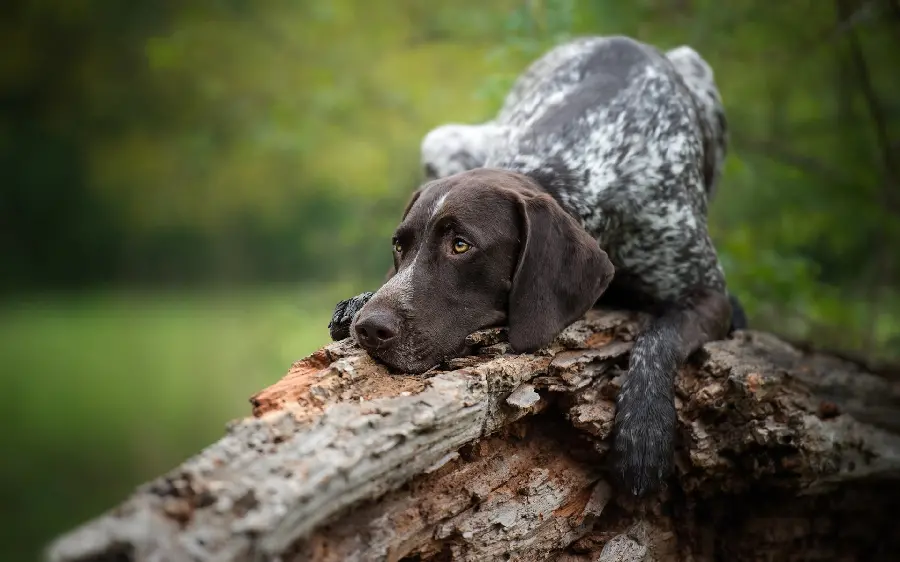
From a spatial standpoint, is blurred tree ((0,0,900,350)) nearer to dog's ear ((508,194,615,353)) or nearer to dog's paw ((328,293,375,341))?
dog's ear ((508,194,615,353))

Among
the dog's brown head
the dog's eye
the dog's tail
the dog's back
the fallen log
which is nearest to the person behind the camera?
the fallen log

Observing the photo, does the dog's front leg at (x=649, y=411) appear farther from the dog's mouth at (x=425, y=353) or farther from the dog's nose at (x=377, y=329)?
the dog's nose at (x=377, y=329)

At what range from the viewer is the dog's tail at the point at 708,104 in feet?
14.5

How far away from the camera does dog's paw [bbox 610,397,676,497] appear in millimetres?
2664

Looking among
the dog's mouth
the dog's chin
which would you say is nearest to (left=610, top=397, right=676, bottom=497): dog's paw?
the dog's mouth

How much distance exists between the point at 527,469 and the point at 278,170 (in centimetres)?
552

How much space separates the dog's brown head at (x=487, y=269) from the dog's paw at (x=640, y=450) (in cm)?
37

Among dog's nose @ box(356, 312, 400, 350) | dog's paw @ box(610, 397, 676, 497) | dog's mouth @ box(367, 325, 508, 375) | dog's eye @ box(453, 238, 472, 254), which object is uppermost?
dog's eye @ box(453, 238, 472, 254)

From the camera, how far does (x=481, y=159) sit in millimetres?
4172

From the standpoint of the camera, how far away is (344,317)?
2.93m

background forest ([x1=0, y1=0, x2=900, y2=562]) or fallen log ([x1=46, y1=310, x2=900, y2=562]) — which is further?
background forest ([x1=0, y1=0, x2=900, y2=562])

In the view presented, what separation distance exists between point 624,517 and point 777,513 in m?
0.65

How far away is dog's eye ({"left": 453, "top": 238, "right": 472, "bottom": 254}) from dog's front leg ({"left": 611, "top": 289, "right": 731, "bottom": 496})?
2.29 ft

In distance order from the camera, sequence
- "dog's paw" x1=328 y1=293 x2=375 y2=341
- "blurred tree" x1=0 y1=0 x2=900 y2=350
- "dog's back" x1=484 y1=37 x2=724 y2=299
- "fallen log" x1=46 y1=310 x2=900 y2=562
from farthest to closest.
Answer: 1. "blurred tree" x1=0 y1=0 x2=900 y2=350
2. "dog's back" x1=484 y1=37 x2=724 y2=299
3. "dog's paw" x1=328 y1=293 x2=375 y2=341
4. "fallen log" x1=46 y1=310 x2=900 y2=562
